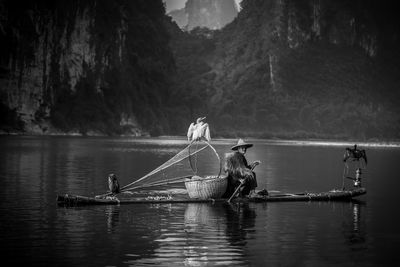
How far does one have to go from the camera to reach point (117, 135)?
418ft

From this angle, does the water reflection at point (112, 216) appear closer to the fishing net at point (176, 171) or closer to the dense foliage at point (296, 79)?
the fishing net at point (176, 171)

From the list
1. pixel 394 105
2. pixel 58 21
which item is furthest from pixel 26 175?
pixel 394 105

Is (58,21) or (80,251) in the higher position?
(58,21)

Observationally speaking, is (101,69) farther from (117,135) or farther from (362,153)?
(362,153)

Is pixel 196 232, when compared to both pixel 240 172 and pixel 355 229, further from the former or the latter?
pixel 240 172

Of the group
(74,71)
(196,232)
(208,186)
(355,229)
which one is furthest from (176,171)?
(74,71)

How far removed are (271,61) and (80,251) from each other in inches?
6593

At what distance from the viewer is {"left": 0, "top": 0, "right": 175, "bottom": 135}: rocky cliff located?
345 feet

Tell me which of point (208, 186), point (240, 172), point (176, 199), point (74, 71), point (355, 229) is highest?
point (74, 71)

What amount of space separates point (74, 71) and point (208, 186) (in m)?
101

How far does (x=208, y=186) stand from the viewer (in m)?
20.0

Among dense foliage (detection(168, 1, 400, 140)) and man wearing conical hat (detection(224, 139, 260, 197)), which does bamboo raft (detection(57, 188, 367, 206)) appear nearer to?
man wearing conical hat (detection(224, 139, 260, 197))

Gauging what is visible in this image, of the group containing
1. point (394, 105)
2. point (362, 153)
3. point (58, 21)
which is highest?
point (58, 21)

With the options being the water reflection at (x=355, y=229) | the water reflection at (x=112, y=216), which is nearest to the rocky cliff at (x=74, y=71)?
the water reflection at (x=112, y=216)
